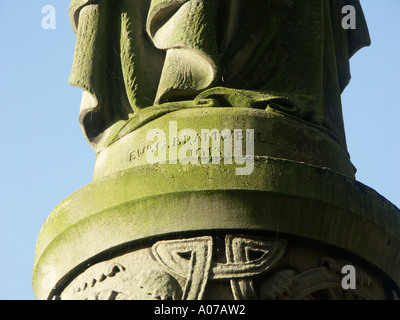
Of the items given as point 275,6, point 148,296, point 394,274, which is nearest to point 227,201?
point 148,296

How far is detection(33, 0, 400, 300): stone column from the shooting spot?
5773 millimetres

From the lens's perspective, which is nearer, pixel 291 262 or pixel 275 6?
pixel 291 262

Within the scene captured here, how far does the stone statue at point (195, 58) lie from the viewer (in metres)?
6.59

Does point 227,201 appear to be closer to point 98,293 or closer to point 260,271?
point 260,271

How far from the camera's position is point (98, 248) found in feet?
19.8

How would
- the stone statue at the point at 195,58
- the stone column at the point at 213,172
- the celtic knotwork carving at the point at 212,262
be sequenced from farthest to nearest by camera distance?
the stone statue at the point at 195,58 → the stone column at the point at 213,172 → the celtic knotwork carving at the point at 212,262

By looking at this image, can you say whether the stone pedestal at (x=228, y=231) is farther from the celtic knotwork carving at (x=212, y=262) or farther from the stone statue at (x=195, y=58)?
the stone statue at (x=195, y=58)

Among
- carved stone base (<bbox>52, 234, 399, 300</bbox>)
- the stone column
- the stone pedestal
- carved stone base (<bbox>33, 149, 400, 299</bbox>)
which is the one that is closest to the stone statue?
the stone column

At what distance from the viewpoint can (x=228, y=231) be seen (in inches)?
228

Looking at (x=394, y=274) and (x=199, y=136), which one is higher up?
(x=199, y=136)

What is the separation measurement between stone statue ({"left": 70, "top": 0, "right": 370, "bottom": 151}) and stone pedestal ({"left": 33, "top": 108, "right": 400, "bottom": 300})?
42 centimetres

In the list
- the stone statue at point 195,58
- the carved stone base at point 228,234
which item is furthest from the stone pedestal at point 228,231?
the stone statue at point 195,58

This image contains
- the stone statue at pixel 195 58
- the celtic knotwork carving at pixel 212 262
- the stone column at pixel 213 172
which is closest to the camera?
the celtic knotwork carving at pixel 212 262

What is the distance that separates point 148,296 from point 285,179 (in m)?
1.06
